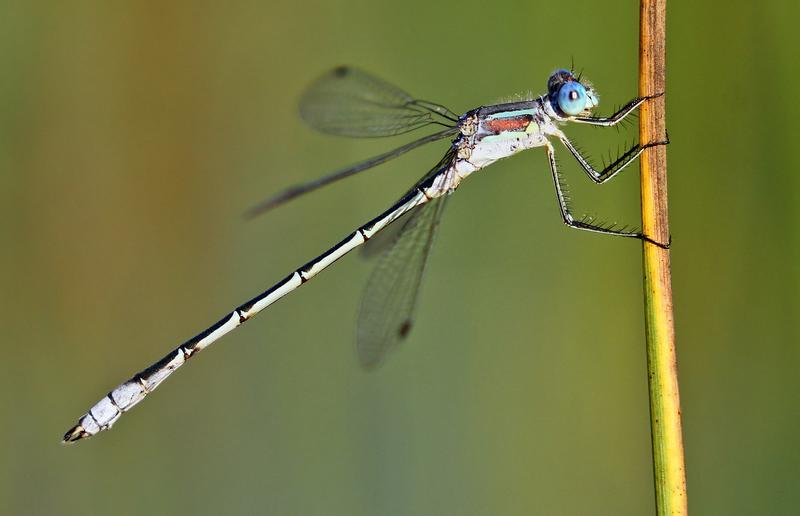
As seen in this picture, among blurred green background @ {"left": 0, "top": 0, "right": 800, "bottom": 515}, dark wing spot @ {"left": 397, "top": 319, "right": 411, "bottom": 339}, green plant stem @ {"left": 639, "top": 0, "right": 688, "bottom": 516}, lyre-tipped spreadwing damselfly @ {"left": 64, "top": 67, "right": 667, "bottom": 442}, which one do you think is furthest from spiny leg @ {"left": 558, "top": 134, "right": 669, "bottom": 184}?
dark wing spot @ {"left": 397, "top": 319, "right": 411, "bottom": 339}

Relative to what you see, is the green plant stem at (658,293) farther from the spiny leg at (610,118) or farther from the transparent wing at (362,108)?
the transparent wing at (362,108)

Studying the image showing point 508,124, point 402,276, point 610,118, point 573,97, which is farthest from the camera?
point 402,276

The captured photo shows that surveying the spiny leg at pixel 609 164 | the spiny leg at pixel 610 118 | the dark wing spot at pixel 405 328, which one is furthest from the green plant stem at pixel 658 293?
the dark wing spot at pixel 405 328

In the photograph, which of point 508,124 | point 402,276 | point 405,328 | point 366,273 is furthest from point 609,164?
point 366,273

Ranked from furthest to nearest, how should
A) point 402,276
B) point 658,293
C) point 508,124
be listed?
point 402,276 → point 508,124 → point 658,293

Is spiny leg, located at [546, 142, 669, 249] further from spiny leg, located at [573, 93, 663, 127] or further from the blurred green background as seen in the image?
the blurred green background

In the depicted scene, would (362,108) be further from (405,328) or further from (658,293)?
(658,293)
